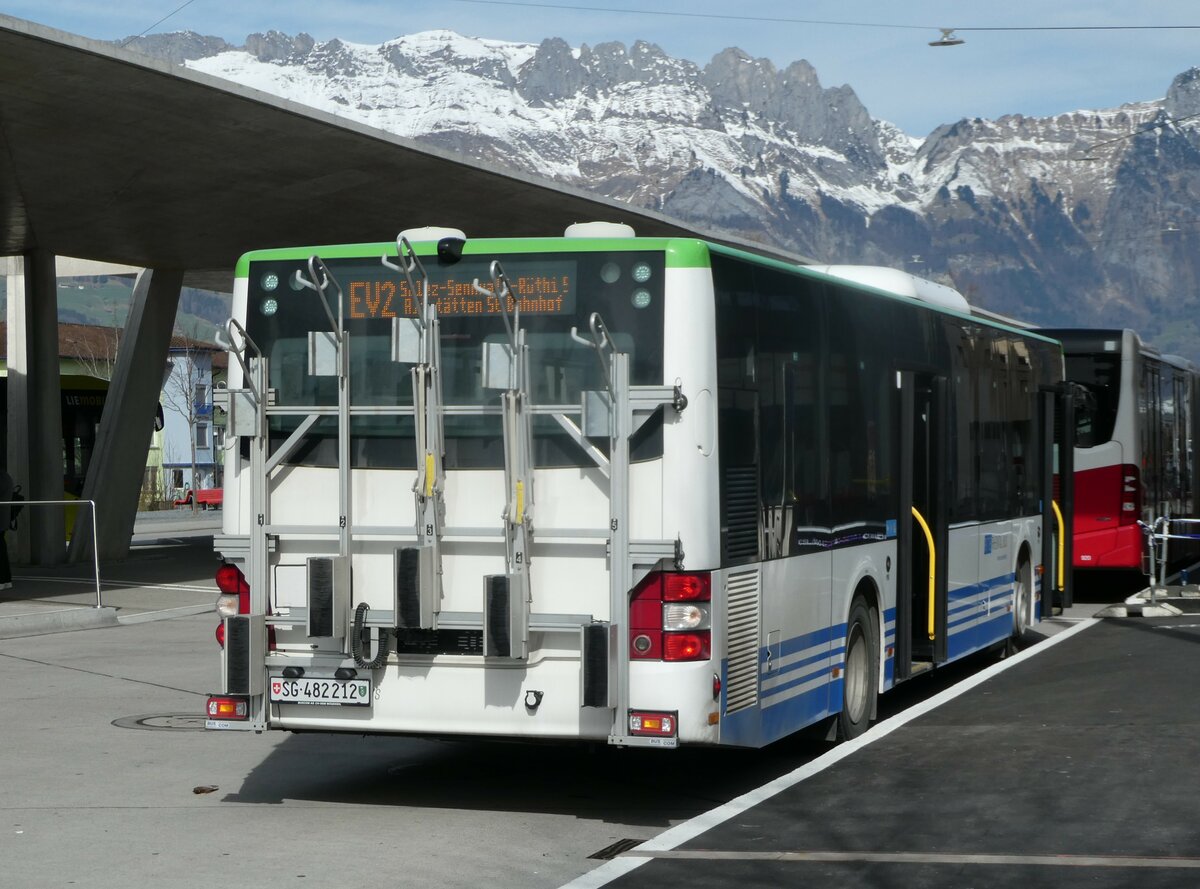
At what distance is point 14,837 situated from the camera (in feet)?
27.3

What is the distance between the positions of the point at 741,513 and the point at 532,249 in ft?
5.28

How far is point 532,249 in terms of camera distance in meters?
8.69

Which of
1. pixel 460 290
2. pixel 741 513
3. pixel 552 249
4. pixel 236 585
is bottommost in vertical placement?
pixel 236 585

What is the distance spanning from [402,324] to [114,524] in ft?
73.8

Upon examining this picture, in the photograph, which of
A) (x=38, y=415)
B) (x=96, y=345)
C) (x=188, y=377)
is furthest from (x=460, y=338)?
(x=96, y=345)

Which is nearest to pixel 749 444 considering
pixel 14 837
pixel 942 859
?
pixel 942 859

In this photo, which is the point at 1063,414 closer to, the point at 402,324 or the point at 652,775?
the point at 652,775

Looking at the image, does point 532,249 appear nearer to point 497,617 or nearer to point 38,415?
point 497,617

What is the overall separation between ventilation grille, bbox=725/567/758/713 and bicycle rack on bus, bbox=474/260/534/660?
3.19 ft

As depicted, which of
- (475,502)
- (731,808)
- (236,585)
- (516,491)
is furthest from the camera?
(236,585)

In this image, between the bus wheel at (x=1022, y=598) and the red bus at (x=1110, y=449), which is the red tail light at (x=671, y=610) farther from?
the red bus at (x=1110, y=449)

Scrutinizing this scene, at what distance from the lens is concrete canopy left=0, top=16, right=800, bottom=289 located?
18.6 m

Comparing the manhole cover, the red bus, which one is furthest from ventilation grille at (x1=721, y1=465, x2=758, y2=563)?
the red bus

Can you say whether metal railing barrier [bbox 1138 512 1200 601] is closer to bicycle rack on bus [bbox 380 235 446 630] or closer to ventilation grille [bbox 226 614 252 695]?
bicycle rack on bus [bbox 380 235 446 630]
